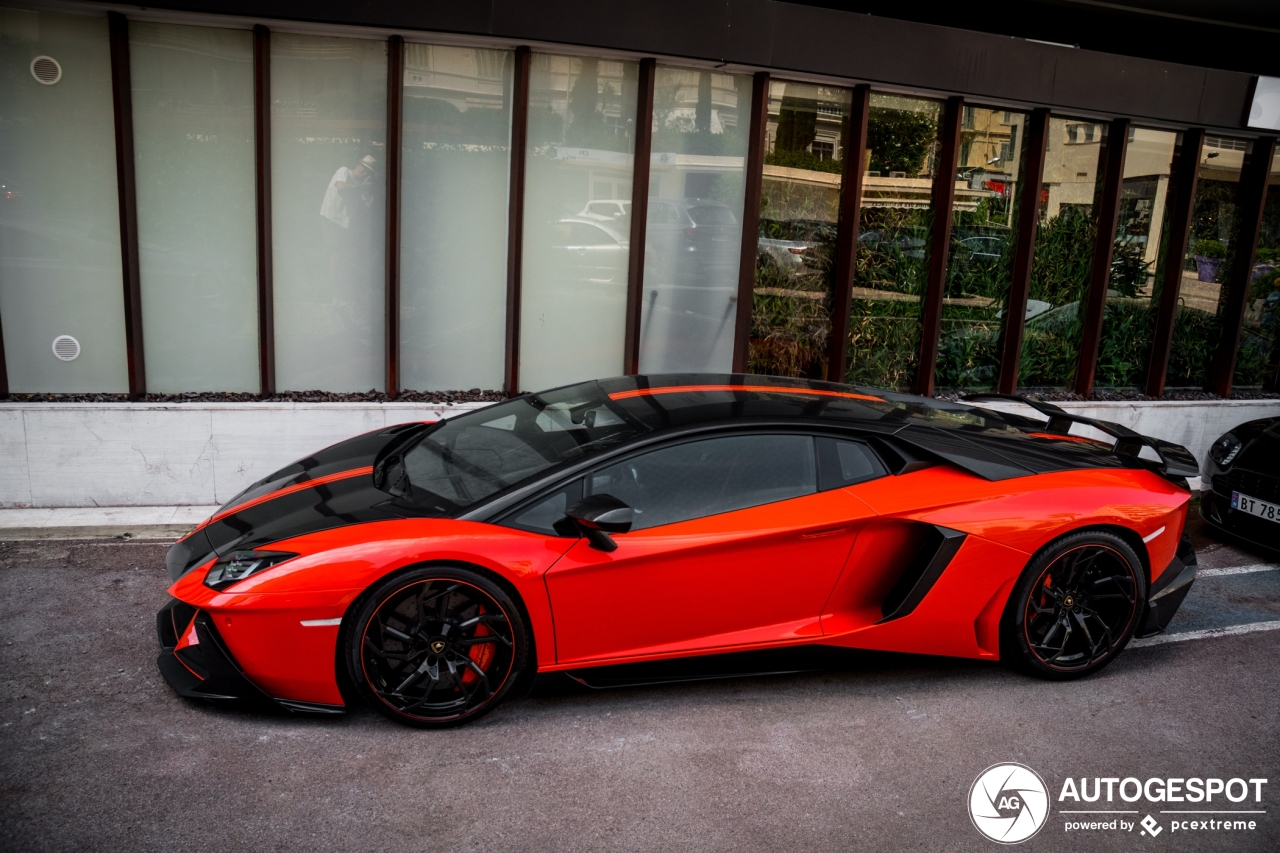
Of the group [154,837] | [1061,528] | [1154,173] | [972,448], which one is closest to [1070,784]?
[1061,528]

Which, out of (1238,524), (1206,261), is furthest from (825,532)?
(1206,261)

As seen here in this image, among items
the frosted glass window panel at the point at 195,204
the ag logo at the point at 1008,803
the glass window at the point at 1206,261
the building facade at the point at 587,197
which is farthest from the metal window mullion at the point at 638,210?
the glass window at the point at 1206,261

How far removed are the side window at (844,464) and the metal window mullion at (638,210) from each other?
386 cm


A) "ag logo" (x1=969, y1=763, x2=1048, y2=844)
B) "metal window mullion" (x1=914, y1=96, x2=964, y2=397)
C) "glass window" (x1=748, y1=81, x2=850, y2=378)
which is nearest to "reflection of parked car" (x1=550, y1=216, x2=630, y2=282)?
"glass window" (x1=748, y1=81, x2=850, y2=378)

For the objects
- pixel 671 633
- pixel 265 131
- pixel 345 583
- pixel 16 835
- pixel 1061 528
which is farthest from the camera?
pixel 265 131

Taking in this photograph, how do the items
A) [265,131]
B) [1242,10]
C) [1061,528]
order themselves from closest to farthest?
[1061,528]
[265,131]
[1242,10]

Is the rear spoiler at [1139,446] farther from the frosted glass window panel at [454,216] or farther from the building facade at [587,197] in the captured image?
the frosted glass window panel at [454,216]

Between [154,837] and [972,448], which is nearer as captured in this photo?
[154,837]

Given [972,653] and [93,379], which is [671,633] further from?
[93,379]

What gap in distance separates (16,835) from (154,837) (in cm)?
44

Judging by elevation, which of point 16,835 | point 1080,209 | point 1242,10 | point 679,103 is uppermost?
point 1242,10

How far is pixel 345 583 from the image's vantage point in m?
3.70

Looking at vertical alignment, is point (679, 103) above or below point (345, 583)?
above

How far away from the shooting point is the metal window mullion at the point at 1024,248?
346 inches
